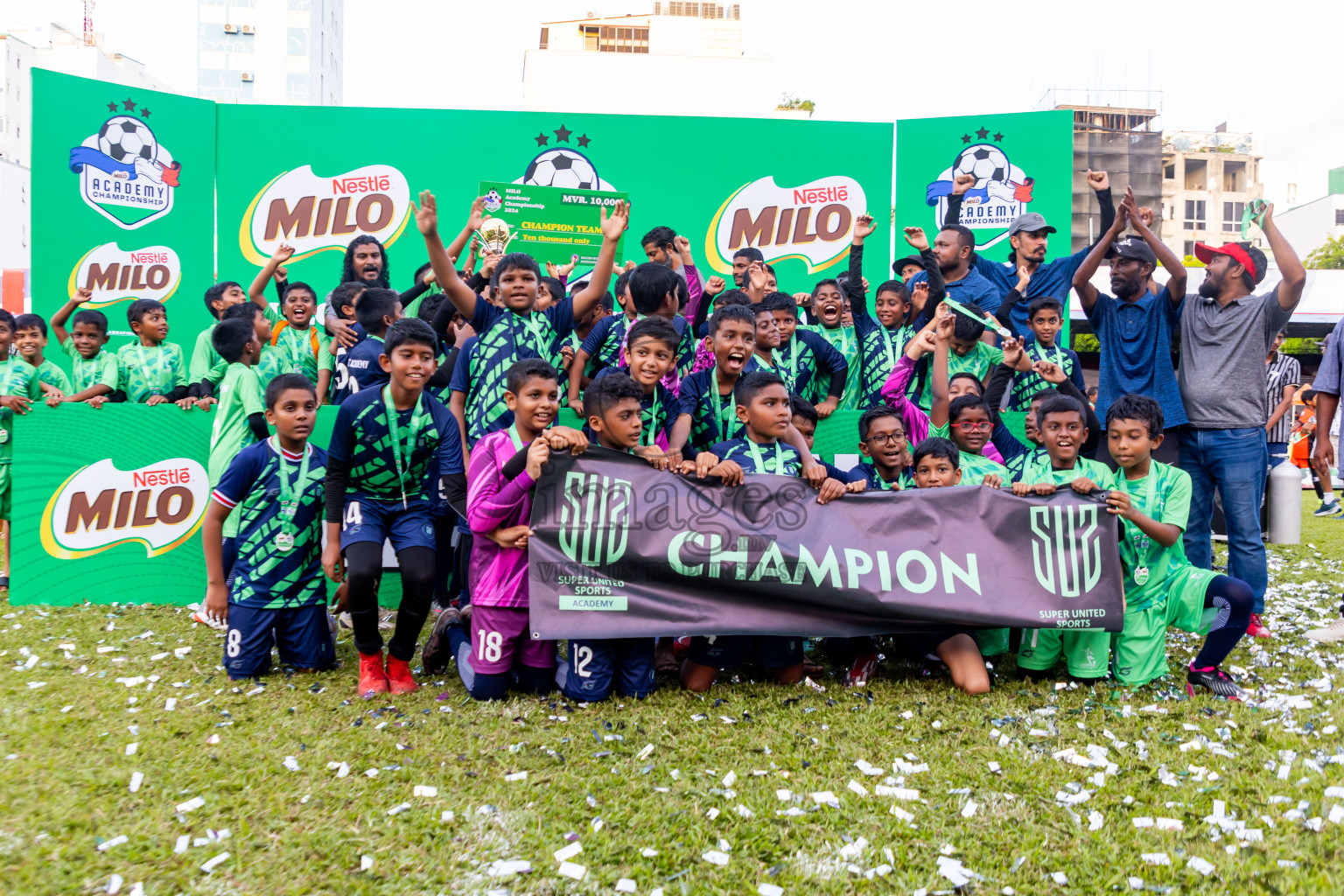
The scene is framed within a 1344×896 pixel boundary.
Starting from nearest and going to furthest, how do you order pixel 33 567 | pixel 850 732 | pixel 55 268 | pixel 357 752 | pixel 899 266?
pixel 357 752
pixel 850 732
pixel 33 567
pixel 899 266
pixel 55 268

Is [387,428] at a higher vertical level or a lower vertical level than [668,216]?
lower

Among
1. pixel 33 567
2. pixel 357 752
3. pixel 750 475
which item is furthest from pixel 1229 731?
pixel 33 567

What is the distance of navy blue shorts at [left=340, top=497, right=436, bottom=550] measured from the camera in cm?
475

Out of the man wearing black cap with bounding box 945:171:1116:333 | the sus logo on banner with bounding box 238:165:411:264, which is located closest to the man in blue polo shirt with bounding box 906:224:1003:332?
the man wearing black cap with bounding box 945:171:1116:333

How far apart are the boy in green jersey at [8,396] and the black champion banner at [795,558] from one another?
454 cm

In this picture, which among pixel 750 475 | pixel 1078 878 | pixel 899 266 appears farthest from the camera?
pixel 899 266

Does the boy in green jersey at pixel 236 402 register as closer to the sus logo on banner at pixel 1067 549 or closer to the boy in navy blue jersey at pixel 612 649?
the boy in navy blue jersey at pixel 612 649

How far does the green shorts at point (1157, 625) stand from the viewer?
467 cm

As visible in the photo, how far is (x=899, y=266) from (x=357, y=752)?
6.12m

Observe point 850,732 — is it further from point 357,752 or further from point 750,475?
point 357,752

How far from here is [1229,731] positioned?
12.9 ft

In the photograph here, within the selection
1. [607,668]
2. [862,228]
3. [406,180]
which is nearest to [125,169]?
[406,180]

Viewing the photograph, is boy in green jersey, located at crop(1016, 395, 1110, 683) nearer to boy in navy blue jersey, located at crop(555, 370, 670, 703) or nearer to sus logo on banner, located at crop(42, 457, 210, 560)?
boy in navy blue jersey, located at crop(555, 370, 670, 703)

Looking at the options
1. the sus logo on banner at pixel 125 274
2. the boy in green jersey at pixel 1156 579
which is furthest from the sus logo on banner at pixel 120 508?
the boy in green jersey at pixel 1156 579
